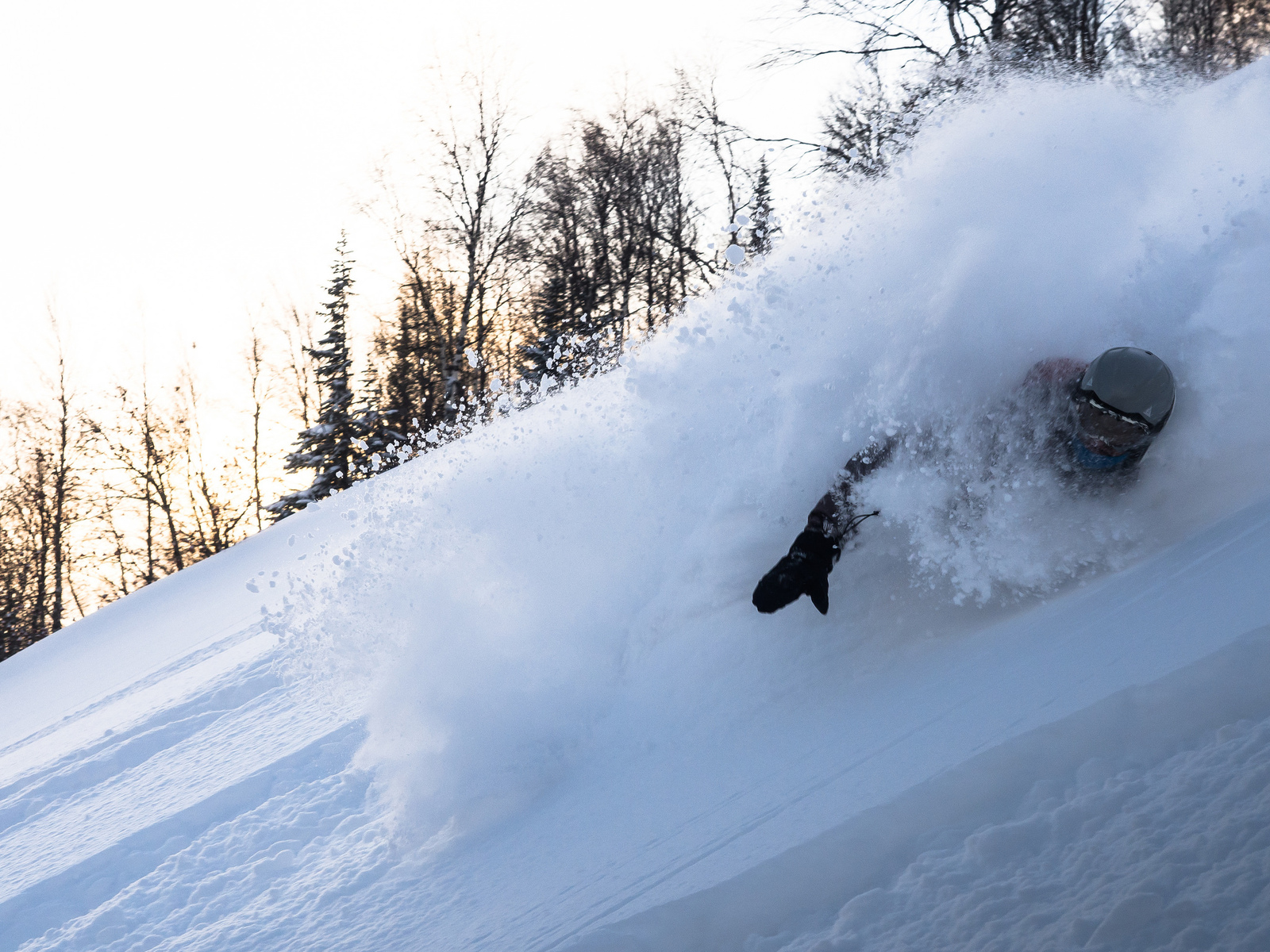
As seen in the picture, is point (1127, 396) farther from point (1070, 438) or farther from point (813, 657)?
point (813, 657)

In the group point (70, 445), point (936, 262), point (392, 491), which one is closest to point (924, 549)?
point (936, 262)

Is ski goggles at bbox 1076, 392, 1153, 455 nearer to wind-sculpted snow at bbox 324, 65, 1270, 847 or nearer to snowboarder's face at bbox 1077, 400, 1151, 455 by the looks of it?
snowboarder's face at bbox 1077, 400, 1151, 455

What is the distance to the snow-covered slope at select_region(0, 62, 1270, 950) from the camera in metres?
2.24

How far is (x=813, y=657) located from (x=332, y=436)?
20.5 metres

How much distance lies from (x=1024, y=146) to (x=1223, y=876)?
3795 millimetres

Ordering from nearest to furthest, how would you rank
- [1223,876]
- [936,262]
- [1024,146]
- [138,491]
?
[1223,876] → [936,262] → [1024,146] → [138,491]

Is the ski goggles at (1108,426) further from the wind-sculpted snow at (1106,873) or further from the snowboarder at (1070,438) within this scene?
the wind-sculpted snow at (1106,873)

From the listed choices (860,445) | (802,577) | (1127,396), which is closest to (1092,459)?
(1127,396)

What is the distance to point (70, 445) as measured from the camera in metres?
23.6

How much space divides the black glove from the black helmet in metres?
1.12

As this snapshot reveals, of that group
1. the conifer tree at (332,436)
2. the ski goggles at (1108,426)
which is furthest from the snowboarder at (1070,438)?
the conifer tree at (332,436)

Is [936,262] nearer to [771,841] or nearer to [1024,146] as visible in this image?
[1024,146]

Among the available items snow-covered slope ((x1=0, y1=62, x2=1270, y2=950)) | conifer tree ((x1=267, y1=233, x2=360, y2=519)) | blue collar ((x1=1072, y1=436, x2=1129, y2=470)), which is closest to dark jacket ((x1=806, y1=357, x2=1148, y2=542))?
blue collar ((x1=1072, y1=436, x2=1129, y2=470))

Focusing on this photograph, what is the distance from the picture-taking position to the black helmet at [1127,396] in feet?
9.73
